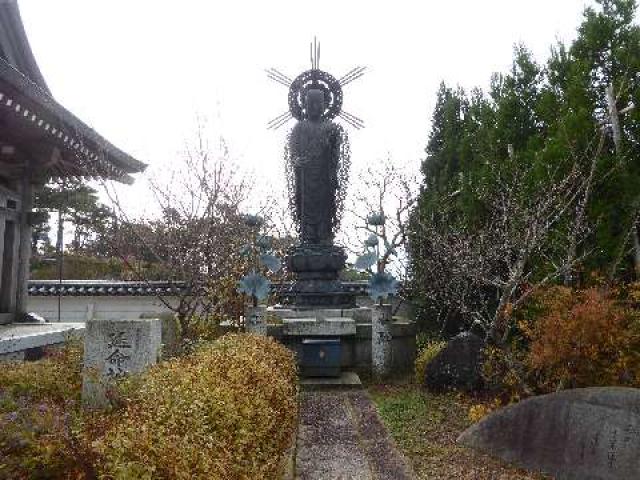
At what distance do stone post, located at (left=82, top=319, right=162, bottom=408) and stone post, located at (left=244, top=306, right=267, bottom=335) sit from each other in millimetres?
4689

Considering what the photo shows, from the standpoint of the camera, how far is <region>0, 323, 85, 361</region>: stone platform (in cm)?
752

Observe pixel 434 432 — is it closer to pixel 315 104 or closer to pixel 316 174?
pixel 316 174

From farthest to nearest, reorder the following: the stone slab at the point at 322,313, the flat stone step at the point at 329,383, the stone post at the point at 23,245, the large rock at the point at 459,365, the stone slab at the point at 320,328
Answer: the stone slab at the point at 322,313, the stone slab at the point at 320,328, the stone post at the point at 23,245, the flat stone step at the point at 329,383, the large rock at the point at 459,365

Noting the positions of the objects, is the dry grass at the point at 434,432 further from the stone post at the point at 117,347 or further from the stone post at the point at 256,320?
the stone post at the point at 117,347

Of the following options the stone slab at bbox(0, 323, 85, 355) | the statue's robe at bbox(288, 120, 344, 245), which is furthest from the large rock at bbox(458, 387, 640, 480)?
the statue's robe at bbox(288, 120, 344, 245)

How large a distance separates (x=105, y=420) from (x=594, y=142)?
8119 millimetres

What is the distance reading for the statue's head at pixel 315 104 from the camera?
12.3 m

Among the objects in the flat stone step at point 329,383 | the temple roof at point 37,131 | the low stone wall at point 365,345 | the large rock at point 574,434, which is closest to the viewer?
the large rock at point 574,434

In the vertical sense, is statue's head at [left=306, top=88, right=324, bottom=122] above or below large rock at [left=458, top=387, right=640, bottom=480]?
above

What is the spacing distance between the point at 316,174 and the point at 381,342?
4.07 meters

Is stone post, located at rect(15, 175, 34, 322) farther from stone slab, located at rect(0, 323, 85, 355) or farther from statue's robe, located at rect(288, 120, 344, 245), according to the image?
statue's robe, located at rect(288, 120, 344, 245)

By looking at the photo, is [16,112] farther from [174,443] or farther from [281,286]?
[281,286]

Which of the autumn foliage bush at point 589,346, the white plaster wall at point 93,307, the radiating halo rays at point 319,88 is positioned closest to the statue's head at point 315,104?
the radiating halo rays at point 319,88

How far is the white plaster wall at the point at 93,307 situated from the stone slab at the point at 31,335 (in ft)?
29.9
